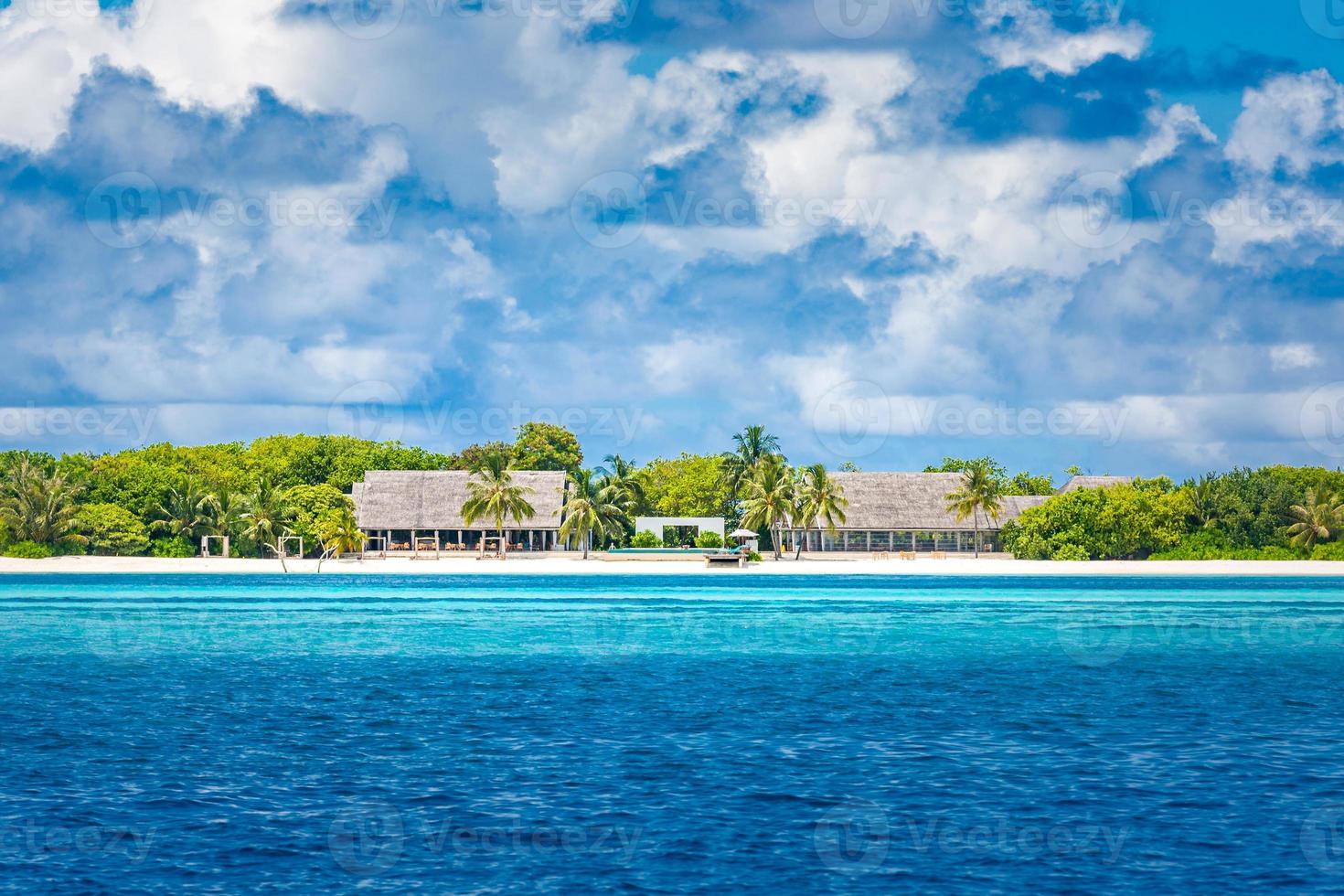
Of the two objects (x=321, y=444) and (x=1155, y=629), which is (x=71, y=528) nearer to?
(x=321, y=444)

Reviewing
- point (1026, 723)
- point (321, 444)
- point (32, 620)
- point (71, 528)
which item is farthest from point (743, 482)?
point (1026, 723)

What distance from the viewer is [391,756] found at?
17.3m

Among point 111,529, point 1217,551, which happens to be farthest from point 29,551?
point 1217,551

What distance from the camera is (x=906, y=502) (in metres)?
89.0

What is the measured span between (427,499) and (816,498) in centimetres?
2432

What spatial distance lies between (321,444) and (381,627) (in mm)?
64213

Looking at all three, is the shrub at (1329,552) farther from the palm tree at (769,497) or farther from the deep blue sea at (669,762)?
the deep blue sea at (669,762)

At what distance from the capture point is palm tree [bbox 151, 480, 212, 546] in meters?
77.6

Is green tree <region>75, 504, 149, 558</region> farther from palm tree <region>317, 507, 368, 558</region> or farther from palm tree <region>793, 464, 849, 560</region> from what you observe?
palm tree <region>793, 464, 849, 560</region>

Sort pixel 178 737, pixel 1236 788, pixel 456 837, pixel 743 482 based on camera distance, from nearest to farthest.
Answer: pixel 456 837 → pixel 1236 788 → pixel 178 737 → pixel 743 482

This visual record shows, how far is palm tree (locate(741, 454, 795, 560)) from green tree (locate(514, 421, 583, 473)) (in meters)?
29.7

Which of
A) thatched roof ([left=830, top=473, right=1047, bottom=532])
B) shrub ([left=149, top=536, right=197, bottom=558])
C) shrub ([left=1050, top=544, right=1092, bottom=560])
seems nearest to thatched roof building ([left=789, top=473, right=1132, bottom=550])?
thatched roof ([left=830, top=473, right=1047, bottom=532])

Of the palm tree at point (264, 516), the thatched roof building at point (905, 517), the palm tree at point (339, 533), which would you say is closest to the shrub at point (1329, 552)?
the thatched roof building at point (905, 517)

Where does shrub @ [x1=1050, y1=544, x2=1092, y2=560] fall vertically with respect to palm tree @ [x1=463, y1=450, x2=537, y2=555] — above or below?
below
